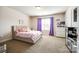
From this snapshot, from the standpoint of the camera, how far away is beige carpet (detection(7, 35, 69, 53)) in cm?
132

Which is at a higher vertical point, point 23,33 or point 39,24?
point 39,24

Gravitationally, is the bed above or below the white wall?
below

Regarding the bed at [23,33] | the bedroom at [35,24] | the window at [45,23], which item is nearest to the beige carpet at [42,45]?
the bedroom at [35,24]

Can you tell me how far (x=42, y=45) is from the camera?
1.61 metres

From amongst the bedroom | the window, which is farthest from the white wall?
the window

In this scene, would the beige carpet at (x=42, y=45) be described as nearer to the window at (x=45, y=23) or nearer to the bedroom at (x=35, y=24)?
the bedroom at (x=35, y=24)

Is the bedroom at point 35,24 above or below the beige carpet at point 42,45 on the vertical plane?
above

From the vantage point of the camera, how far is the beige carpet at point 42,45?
4.33ft

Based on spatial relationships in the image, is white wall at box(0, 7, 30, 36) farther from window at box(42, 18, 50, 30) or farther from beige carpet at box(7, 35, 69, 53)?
window at box(42, 18, 50, 30)

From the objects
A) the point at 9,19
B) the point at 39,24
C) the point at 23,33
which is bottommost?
the point at 23,33

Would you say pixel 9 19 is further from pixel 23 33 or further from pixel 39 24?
pixel 39 24

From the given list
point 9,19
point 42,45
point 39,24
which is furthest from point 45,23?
point 9,19

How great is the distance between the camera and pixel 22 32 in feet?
4.96
